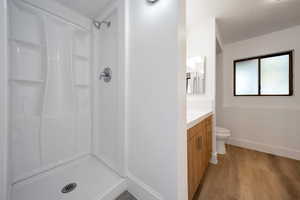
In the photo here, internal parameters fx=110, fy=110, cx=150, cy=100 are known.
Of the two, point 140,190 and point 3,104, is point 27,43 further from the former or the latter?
point 140,190

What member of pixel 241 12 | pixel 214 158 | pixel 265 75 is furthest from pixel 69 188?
pixel 265 75

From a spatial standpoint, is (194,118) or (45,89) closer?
(194,118)

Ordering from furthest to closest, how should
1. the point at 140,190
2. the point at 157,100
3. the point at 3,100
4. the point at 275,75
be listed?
the point at 275,75 → the point at 140,190 → the point at 157,100 → the point at 3,100

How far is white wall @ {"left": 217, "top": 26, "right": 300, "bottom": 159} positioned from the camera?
6.35 ft

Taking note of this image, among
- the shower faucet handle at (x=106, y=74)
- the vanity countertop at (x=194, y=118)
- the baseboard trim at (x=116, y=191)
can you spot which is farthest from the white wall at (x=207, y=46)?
the baseboard trim at (x=116, y=191)

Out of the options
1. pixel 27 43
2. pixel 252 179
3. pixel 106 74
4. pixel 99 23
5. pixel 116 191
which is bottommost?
pixel 252 179

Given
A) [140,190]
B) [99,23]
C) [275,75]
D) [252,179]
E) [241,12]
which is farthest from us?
[275,75]

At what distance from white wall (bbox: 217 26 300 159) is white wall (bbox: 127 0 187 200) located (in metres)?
2.32

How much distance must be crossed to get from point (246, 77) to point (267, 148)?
1.47 meters

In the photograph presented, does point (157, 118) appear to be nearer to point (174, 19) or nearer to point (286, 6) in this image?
point (174, 19)

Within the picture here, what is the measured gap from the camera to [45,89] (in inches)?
50.5

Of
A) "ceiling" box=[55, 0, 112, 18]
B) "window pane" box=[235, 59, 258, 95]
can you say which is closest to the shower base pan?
"ceiling" box=[55, 0, 112, 18]

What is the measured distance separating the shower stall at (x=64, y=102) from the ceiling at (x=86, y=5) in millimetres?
67

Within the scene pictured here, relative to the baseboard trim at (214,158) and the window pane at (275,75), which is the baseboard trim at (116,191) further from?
the window pane at (275,75)
